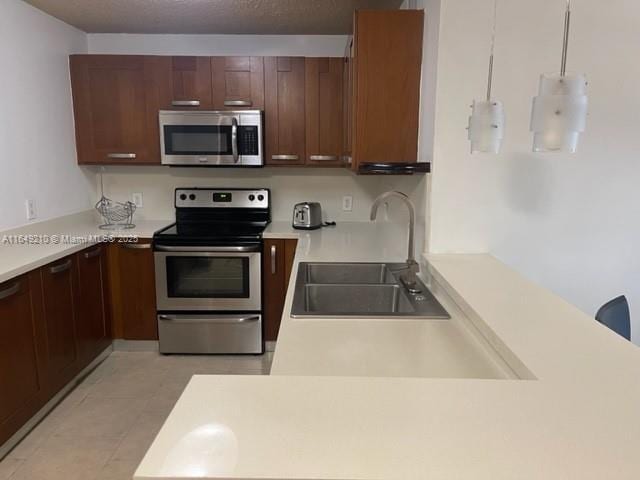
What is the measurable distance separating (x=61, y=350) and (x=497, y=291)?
89.8 inches

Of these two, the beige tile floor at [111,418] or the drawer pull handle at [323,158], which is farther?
the drawer pull handle at [323,158]

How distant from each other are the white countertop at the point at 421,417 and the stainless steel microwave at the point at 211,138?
2115 mm

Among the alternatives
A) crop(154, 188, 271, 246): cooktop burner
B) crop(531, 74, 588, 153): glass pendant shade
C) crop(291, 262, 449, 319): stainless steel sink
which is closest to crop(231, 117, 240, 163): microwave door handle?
crop(154, 188, 271, 246): cooktop burner

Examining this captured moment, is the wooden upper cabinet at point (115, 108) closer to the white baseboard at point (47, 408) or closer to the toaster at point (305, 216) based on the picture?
the toaster at point (305, 216)

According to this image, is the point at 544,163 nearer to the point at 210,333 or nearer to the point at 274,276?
the point at 274,276

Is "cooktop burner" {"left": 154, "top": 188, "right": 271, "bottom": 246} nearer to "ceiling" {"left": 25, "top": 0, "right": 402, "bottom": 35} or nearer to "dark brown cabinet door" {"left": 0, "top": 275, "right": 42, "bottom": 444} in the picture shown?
"ceiling" {"left": 25, "top": 0, "right": 402, "bottom": 35}

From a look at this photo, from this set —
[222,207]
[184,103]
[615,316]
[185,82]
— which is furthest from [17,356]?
[615,316]

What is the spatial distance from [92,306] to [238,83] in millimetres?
1740

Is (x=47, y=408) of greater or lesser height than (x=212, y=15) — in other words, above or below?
below

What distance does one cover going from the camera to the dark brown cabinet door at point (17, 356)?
205 centimetres

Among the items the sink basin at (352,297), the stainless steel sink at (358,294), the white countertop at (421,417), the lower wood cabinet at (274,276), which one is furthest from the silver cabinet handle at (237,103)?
the white countertop at (421,417)

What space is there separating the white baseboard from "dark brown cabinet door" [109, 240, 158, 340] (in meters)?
0.22

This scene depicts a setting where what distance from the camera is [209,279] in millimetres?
3133

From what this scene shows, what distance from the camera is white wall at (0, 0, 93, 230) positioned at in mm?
2570
